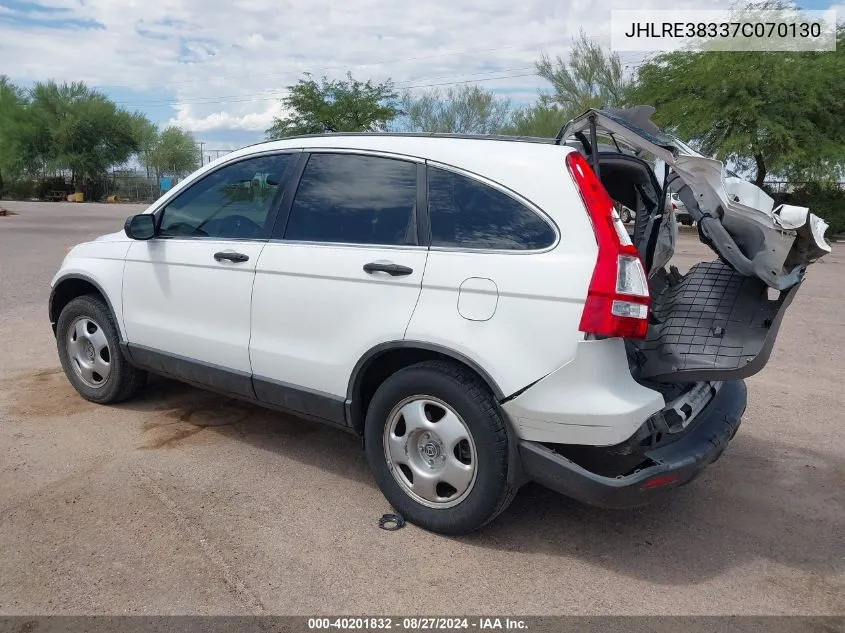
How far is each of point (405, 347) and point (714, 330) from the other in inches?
59.4

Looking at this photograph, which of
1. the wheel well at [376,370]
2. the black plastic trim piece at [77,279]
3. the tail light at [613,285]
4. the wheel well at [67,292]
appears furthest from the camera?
the wheel well at [67,292]

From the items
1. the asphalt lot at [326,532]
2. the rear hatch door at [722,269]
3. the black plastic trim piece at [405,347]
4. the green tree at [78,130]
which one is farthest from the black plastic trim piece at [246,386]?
the green tree at [78,130]

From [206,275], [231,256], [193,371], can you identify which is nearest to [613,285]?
[231,256]

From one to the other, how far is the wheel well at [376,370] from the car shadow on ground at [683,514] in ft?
1.99

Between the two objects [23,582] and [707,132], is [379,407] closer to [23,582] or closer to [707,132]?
[23,582]

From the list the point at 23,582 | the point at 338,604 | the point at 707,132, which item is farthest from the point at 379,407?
the point at 707,132

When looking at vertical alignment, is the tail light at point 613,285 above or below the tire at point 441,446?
above

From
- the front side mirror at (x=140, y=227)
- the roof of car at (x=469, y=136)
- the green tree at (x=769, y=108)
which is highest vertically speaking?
the green tree at (x=769, y=108)

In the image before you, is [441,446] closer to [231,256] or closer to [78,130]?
[231,256]

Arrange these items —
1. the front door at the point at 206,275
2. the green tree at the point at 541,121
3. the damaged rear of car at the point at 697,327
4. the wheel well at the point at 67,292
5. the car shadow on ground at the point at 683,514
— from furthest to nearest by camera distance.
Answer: the green tree at the point at 541,121
the wheel well at the point at 67,292
the front door at the point at 206,275
the car shadow on ground at the point at 683,514
the damaged rear of car at the point at 697,327

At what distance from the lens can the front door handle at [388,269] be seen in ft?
11.0

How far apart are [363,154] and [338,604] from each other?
87.3 inches

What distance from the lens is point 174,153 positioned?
62000 millimetres

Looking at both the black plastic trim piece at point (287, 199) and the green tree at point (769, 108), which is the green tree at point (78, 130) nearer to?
the green tree at point (769, 108)
